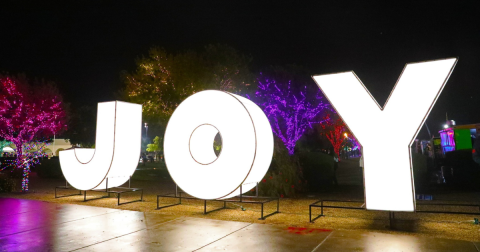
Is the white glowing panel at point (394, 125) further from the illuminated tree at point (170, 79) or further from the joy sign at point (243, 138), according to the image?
the illuminated tree at point (170, 79)

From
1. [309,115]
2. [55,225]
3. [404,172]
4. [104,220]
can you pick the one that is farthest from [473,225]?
[309,115]

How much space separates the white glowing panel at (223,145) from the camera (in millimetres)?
8438

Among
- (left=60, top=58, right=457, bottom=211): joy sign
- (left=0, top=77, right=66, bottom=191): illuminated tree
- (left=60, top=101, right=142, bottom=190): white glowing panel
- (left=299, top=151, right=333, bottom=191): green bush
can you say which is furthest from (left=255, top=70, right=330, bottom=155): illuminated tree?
(left=60, top=58, right=457, bottom=211): joy sign

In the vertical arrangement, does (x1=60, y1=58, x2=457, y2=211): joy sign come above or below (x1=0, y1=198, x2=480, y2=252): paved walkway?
above

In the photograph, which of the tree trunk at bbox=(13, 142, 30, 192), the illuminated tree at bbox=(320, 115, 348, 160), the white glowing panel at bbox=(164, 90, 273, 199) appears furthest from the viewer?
the illuminated tree at bbox=(320, 115, 348, 160)

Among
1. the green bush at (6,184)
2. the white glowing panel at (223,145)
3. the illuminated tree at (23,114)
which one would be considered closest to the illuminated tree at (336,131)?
the illuminated tree at (23,114)

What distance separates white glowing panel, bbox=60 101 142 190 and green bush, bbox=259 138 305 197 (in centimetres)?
460

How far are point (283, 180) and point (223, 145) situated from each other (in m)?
4.09

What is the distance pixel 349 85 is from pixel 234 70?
15549 millimetres

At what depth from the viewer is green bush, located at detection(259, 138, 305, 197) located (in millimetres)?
11680

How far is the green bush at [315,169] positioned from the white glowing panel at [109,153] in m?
6.30

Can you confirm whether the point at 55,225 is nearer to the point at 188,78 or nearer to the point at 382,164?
the point at 382,164

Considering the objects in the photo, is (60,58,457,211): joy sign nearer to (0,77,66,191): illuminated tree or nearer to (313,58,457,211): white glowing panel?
(313,58,457,211): white glowing panel

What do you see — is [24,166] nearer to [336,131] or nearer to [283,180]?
[283,180]
